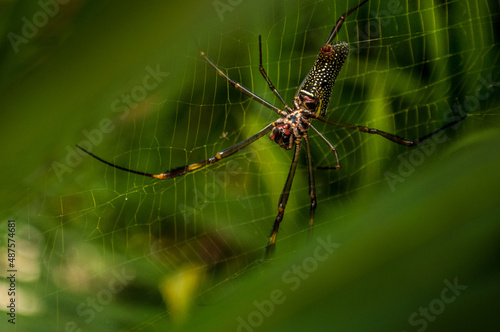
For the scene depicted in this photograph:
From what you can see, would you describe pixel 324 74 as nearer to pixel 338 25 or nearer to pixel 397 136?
pixel 338 25

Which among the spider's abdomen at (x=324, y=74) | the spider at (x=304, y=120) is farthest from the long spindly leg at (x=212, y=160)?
the spider's abdomen at (x=324, y=74)

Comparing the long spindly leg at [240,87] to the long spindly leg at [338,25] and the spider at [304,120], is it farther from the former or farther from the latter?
the long spindly leg at [338,25]

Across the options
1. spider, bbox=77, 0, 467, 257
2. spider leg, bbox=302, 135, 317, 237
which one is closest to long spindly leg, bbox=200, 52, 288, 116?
spider, bbox=77, 0, 467, 257

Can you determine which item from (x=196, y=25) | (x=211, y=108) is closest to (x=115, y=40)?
(x=196, y=25)

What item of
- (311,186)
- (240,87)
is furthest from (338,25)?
(311,186)

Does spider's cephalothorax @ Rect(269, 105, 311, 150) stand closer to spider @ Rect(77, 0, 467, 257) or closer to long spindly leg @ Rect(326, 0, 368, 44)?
spider @ Rect(77, 0, 467, 257)

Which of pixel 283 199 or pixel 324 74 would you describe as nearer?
pixel 324 74
